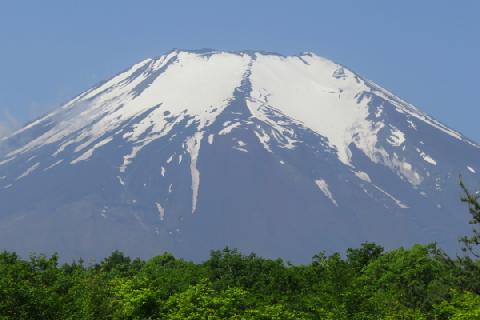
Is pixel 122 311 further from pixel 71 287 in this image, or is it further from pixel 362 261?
pixel 362 261

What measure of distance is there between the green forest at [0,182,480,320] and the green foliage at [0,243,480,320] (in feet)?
0.19

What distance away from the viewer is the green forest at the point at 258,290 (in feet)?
142

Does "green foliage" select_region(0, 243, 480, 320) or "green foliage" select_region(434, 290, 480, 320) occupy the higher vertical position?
"green foliage" select_region(0, 243, 480, 320)

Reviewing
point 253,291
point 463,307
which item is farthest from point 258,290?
point 463,307

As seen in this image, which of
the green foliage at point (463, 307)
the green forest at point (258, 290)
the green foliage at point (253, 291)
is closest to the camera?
the green foliage at point (463, 307)

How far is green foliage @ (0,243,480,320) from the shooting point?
44.4 metres

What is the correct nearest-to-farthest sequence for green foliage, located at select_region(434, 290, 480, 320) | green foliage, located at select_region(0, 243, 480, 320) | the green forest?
1. green foliage, located at select_region(434, 290, 480, 320)
2. the green forest
3. green foliage, located at select_region(0, 243, 480, 320)

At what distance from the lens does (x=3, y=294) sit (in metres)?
41.8

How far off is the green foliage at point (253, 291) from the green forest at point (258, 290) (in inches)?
2.3

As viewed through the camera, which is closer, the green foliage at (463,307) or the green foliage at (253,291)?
the green foliage at (463,307)

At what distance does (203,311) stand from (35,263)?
12.5 m

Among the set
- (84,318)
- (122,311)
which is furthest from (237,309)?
(84,318)

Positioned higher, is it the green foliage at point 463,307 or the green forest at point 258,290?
the green forest at point 258,290

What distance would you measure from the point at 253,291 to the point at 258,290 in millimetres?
337
